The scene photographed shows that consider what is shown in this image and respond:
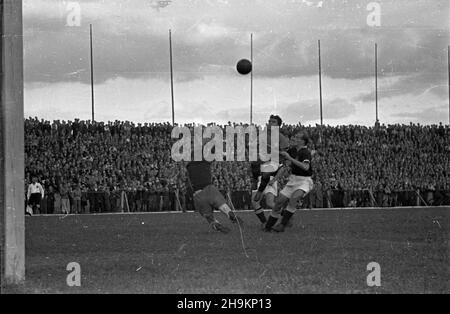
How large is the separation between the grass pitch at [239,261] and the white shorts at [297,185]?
2.27ft

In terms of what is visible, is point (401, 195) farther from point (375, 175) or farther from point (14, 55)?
point (14, 55)

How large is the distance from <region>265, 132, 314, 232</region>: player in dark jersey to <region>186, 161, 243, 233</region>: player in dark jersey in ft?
2.25

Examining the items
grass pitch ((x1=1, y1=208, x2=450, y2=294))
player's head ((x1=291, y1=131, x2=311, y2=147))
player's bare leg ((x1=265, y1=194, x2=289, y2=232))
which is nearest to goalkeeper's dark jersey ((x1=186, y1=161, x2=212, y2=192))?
grass pitch ((x1=1, y1=208, x2=450, y2=294))

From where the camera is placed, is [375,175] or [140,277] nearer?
[140,277]

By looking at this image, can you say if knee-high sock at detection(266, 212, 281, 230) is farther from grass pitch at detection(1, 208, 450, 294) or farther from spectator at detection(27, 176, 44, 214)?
spectator at detection(27, 176, 44, 214)

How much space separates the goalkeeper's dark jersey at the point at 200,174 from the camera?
1371 centimetres

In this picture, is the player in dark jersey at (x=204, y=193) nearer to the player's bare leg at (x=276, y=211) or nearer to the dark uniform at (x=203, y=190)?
the dark uniform at (x=203, y=190)

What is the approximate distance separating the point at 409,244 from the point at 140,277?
4967 mm

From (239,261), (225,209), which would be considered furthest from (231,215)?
(239,261)

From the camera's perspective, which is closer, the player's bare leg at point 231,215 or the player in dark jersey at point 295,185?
the player's bare leg at point 231,215

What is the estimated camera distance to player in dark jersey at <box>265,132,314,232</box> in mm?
13227

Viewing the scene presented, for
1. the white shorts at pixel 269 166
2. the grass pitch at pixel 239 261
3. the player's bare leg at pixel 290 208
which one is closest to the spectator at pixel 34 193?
the grass pitch at pixel 239 261
